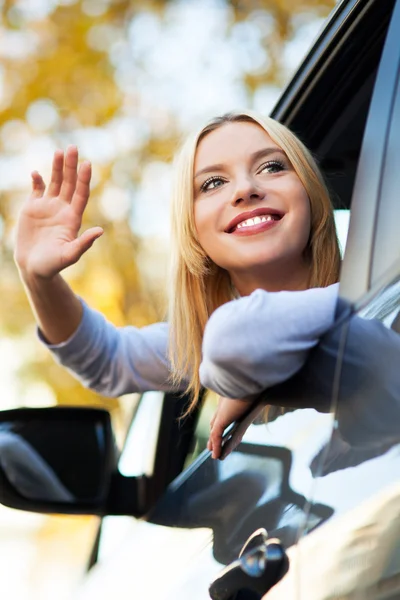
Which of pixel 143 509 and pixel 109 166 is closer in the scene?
pixel 143 509

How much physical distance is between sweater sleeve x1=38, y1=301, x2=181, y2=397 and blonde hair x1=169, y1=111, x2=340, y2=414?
246mm

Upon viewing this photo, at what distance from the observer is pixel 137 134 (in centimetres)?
1073

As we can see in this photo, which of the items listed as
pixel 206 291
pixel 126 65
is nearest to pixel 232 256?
pixel 206 291

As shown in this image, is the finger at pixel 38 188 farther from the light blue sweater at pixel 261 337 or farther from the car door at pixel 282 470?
the light blue sweater at pixel 261 337

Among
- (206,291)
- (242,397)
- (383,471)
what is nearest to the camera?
(383,471)

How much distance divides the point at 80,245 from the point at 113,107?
9187mm

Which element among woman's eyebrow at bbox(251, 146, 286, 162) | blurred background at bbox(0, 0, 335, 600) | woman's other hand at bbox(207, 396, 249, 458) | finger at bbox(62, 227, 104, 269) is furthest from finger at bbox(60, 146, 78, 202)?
blurred background at bbox(0, 0, 335, 600)

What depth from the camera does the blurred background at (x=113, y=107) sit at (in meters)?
10.0

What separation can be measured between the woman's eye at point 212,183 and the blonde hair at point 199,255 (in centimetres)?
4

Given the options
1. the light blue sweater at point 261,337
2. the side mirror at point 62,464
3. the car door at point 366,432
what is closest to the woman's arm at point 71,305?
the side mirror at point 62,464

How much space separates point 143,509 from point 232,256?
39.1 inches

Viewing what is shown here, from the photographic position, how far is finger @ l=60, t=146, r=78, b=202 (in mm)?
2080

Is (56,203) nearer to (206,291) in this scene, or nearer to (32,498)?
(206,291)

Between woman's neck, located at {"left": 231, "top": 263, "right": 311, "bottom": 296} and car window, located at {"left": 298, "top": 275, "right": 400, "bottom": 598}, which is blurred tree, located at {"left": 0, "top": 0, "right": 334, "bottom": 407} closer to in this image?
woman's neck, located at {"left": 231, "top": 263, "right": 311, "bottom": 296}
